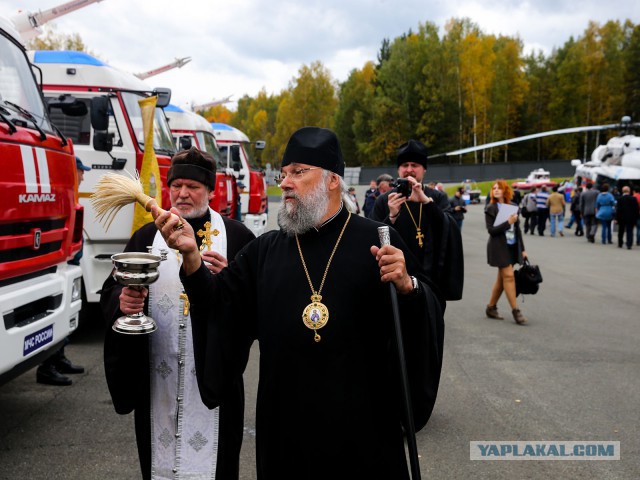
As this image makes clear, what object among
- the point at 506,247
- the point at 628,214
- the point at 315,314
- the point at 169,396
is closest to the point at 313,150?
the point at 315,314

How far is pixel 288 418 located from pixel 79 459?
2.50m

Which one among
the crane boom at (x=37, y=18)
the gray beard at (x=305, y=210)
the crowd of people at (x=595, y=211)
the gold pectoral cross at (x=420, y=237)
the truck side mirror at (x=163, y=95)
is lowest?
the crowd of people at (x=595, y=211)

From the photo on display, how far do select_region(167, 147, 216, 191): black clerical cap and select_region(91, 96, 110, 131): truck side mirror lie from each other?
4311 millimetres

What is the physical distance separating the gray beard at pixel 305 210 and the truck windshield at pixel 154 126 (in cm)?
565

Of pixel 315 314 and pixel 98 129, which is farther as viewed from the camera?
pixel 98 129

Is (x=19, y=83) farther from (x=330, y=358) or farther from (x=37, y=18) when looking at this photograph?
(x=37, y=18)

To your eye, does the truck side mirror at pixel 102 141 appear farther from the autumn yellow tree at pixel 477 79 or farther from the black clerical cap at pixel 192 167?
the autumn yellow tree at pixel 477 79

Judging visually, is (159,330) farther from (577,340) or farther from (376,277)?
(577,340)

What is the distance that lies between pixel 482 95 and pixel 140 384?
72814 mm

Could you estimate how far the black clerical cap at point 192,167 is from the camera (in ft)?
10.3

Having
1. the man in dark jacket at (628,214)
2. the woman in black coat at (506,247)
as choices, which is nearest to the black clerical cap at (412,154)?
the woman in black coat at (506,247)

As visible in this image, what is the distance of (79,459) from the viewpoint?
4176mm

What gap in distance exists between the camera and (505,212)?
841 centimetres

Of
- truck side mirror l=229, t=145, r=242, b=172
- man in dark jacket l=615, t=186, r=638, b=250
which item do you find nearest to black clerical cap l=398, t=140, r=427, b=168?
truck side mirror l=229, t=145, r=242, b=172
